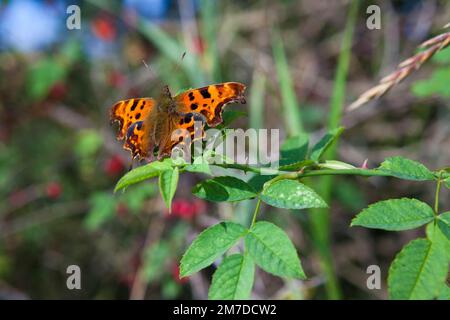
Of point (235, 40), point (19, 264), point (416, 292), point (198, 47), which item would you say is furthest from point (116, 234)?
point (416, 292)

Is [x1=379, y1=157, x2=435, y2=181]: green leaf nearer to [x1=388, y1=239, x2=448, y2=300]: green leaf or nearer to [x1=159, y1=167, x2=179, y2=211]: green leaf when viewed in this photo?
[x1=388, y1=239, x2=448, y2=300]: green leaf

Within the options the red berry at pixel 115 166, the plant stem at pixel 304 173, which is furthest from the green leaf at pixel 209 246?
the red berry at pixel 115 166

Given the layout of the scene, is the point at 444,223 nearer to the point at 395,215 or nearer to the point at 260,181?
the point at 395,215

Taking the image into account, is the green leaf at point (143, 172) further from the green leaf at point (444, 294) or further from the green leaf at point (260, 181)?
the green leaf at point (444, 294)

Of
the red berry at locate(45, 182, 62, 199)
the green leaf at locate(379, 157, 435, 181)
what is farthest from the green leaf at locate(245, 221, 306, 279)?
the red berry at locate(45, 182, 62, 199)

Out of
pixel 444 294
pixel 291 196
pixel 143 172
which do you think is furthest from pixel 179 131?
pixel 444 294
